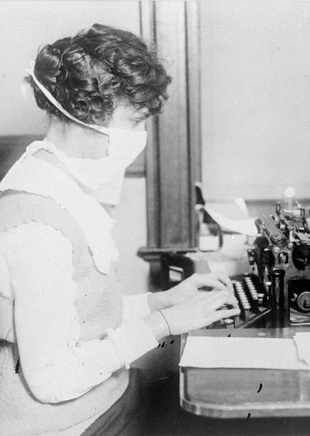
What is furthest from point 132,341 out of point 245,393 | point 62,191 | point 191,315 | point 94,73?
point 94,73

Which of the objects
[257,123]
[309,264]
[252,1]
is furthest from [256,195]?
[309,264]

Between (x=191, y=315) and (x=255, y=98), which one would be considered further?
(x=255, y=98)

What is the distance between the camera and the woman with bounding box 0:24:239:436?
1345 mm

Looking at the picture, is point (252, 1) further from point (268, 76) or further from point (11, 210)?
point (11, 210)

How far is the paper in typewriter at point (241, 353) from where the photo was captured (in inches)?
53.8

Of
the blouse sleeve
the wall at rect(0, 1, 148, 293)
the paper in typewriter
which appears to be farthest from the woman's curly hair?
the wall at rect(0, 1, 148, 293)

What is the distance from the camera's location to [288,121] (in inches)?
120

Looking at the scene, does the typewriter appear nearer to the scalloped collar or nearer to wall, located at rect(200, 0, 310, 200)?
the scalloped collar

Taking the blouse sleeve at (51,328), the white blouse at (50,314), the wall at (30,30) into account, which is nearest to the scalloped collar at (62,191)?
the white blouse at (50,314)

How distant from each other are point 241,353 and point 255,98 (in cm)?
192

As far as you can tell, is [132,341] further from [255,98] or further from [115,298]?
[255,98]

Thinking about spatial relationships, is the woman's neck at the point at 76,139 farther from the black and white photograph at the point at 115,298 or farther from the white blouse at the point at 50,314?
the white blouse at the point at 50,314

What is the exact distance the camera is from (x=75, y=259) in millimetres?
1510

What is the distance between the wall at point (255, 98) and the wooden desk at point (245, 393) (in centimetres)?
186
